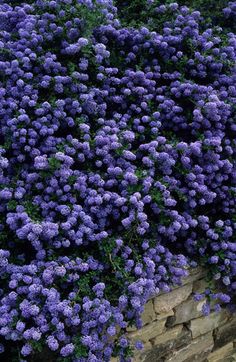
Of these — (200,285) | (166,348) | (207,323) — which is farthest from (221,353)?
(200,285)

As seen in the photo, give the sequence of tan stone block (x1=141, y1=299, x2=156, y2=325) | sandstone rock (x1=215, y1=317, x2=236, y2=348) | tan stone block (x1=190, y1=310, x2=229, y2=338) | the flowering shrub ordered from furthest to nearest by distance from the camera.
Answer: sandstone rock (x1=215, y1=317, x2=236, y2=348) → tan stone block (x1=190, y1=310, x2=229, y2=338) → tan stone block (x1=141, y1=299, x2=156, y2=325) → the flowering shrub

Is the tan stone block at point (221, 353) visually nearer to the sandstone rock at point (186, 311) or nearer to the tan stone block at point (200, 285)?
the sandstone rock at point (186, 311)

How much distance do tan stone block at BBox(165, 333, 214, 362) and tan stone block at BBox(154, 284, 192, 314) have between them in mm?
336

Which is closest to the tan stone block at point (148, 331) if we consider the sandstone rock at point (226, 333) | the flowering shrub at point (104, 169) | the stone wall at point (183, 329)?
the stone wall at point (183, 329)

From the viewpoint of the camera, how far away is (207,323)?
279 cm

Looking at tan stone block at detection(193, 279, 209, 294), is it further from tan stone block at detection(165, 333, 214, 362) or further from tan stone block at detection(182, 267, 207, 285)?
tan stone block at detection(165, 333, 214, 362)

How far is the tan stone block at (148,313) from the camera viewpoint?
247 centimetres

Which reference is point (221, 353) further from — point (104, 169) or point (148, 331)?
point (104, 169)

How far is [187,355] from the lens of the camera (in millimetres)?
2826

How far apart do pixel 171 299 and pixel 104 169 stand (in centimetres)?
70

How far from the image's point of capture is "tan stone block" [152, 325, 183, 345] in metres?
2.63

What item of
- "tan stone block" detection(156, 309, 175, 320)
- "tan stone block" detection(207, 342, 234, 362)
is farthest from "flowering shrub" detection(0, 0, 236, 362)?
"tan stone block" detection(207, 342, 234, 362)

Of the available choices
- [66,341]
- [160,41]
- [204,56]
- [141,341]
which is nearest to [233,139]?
[204,56]

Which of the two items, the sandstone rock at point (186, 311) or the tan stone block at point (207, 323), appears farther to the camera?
the tan stone block at point (207, 323)
